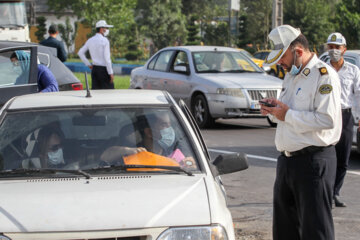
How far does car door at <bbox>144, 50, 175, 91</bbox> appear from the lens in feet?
49.5

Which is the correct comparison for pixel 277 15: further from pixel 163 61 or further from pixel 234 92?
pixel 234 92

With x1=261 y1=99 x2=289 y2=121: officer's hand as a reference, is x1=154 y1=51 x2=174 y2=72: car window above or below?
below

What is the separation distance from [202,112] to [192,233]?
1045 centimetres

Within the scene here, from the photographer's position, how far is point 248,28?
58.9 metres

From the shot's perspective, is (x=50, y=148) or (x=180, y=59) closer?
(x=50, y=148)

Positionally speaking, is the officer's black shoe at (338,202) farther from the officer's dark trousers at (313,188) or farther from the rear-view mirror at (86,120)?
the rear-view mirror at (86,120)

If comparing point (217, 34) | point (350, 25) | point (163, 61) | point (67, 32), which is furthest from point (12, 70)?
point (67, 32)

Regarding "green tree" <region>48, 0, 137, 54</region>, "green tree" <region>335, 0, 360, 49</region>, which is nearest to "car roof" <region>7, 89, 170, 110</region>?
"green tree" <region>335, 0, 360, 49</region>

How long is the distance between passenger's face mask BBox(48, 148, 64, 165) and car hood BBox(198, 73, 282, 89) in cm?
922

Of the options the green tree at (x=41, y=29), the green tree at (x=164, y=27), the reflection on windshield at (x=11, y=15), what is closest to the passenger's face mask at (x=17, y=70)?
the reflection on windshield at (x=11, y=15)

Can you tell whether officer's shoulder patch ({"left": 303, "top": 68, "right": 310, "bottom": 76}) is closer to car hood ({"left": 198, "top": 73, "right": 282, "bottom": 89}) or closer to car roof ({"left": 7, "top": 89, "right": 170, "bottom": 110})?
car roof ({"left": 7, "top": 89, "right": 170, "bottom": 110})

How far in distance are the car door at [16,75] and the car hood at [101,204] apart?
459cm

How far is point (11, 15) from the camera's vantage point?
25.7 m

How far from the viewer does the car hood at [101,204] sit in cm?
355
